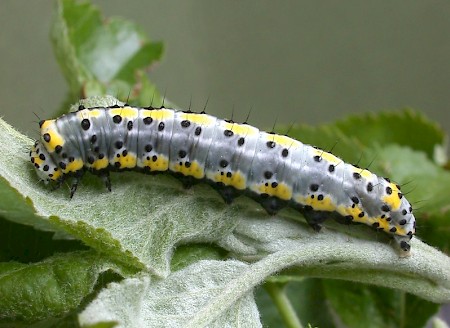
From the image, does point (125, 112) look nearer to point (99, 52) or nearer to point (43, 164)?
point (43, 164)

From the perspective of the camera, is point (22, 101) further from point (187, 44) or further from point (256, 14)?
point (256, 14)

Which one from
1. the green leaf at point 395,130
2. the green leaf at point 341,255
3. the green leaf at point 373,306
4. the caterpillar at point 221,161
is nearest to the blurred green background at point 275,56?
the green leaf at point 395,130

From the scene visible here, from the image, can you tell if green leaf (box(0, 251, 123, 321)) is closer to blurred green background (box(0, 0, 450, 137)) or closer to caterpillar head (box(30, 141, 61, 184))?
caterpillar head (box(30, 141, 61, 184))

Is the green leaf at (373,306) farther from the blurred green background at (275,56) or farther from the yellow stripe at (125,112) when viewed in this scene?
the blurred green background at (275,56)

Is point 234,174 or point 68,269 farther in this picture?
point 234,174

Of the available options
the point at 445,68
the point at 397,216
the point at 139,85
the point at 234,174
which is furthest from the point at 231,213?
the point at 445,68

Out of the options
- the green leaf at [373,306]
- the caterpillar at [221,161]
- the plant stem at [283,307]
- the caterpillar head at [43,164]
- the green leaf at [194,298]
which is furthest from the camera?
the green leaf at [373,306]

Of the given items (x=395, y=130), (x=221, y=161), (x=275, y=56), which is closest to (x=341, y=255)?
(x=221, y=161)
